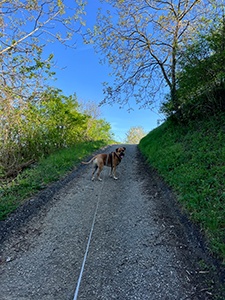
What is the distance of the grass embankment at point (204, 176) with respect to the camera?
7.80 feet

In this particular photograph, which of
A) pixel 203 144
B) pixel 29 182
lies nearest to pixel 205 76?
pixel 203 144

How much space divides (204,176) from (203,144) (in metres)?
1.62

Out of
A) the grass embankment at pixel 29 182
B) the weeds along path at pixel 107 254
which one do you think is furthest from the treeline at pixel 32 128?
the weeds along path at pixel 107 254

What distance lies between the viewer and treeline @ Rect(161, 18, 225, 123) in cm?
429

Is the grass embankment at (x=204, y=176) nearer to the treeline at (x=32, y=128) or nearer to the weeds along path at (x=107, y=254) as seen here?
the weeds along path at (x=107, y=254)

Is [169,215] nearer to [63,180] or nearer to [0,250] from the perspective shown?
[0,250]

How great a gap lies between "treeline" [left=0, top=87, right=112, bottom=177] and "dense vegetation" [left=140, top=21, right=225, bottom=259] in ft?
17.3

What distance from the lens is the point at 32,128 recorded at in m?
7.03

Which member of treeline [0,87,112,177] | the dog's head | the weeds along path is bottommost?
the weeds along path

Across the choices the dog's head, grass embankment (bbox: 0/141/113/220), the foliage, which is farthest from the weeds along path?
the foliage

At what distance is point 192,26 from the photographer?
21.2 ft

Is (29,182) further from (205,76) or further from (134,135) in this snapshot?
(134,135)

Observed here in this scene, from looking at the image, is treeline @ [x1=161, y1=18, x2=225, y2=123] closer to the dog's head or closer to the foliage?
the dog's head

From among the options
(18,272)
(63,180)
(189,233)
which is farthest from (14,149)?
(189,233)
